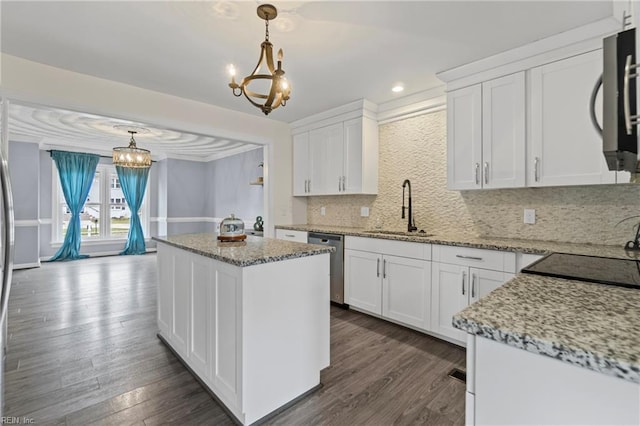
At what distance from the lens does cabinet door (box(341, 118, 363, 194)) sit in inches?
146

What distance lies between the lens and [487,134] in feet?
8.64

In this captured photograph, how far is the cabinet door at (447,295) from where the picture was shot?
8.22 feet

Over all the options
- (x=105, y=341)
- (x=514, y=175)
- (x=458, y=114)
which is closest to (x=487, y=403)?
(x=514, y=175)

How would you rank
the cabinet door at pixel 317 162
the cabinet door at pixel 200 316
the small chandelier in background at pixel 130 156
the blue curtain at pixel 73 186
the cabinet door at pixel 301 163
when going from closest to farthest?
1. the cabinet door at pixel 200 316
2. the cabinet door at pixel 317 162
3. the cabinet door at pixel 301 163
4. the small chandelier in background at pixel 130 156
5. the blue curtain at pixel 73 186

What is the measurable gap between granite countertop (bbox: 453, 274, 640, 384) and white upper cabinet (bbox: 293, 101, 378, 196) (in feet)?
9.23

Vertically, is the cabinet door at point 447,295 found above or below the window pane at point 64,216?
below

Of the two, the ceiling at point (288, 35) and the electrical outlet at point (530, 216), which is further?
the electrical outlet at point (530, 216)

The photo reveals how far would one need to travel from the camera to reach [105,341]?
2.68 metres

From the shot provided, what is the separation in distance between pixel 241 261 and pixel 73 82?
2.76m

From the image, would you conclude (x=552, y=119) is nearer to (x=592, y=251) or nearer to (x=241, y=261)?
(x=592, y=251)

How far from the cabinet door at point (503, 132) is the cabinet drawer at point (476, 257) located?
0.63 m

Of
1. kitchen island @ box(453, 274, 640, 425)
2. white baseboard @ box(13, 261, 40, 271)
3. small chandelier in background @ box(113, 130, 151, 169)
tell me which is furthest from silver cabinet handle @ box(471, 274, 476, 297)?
white baseboard @ box(13, 261, 40, 271)

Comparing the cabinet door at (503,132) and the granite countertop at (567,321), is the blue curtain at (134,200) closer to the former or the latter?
the cabinet door at (503,132)

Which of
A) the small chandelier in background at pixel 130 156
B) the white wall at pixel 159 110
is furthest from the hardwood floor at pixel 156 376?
the small chandelier in background at pixel 130 156
